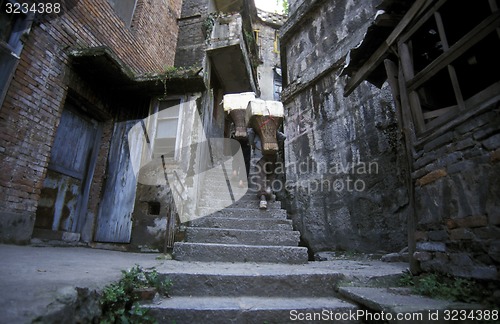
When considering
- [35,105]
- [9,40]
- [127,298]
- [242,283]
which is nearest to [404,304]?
[242,283]

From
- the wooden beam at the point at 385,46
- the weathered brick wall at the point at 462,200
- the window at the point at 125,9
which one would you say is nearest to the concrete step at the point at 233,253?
the weathered brick wall at the point at 462,200

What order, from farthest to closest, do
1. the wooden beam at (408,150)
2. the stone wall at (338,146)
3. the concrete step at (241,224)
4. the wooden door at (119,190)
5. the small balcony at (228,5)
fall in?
the small balcony at (228,5) → the wooden door at (119,190) → the stone wall at (338,146) → the concrete step at (241,224) → the wooden beam at (408,150)

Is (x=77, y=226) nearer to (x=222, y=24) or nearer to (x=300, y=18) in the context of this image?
(x=222, y=24)

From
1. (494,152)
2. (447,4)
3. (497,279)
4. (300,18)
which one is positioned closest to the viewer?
(497,279)

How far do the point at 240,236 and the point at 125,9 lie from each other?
24.0 ft

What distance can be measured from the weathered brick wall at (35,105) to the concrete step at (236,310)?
3.70m

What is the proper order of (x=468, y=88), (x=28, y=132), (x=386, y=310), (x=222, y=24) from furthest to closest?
1. (x=222, y=24)
2. (x=28, y=132)
3. (x=468, y=88)
4. (x=386, y=310)

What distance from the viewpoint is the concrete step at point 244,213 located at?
4.96 meters

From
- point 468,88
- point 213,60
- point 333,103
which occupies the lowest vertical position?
point 468,88

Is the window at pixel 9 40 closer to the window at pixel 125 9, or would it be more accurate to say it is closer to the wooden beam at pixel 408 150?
the window at pixel 125 9

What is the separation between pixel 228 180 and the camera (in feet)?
23.0

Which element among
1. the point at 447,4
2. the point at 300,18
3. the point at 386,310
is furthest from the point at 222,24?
the point at 386,310

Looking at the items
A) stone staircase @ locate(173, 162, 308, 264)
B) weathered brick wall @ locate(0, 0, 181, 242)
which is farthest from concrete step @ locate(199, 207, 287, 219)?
weathered brick wall @ locate(0, 0, 181, 242)

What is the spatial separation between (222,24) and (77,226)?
293 inches
